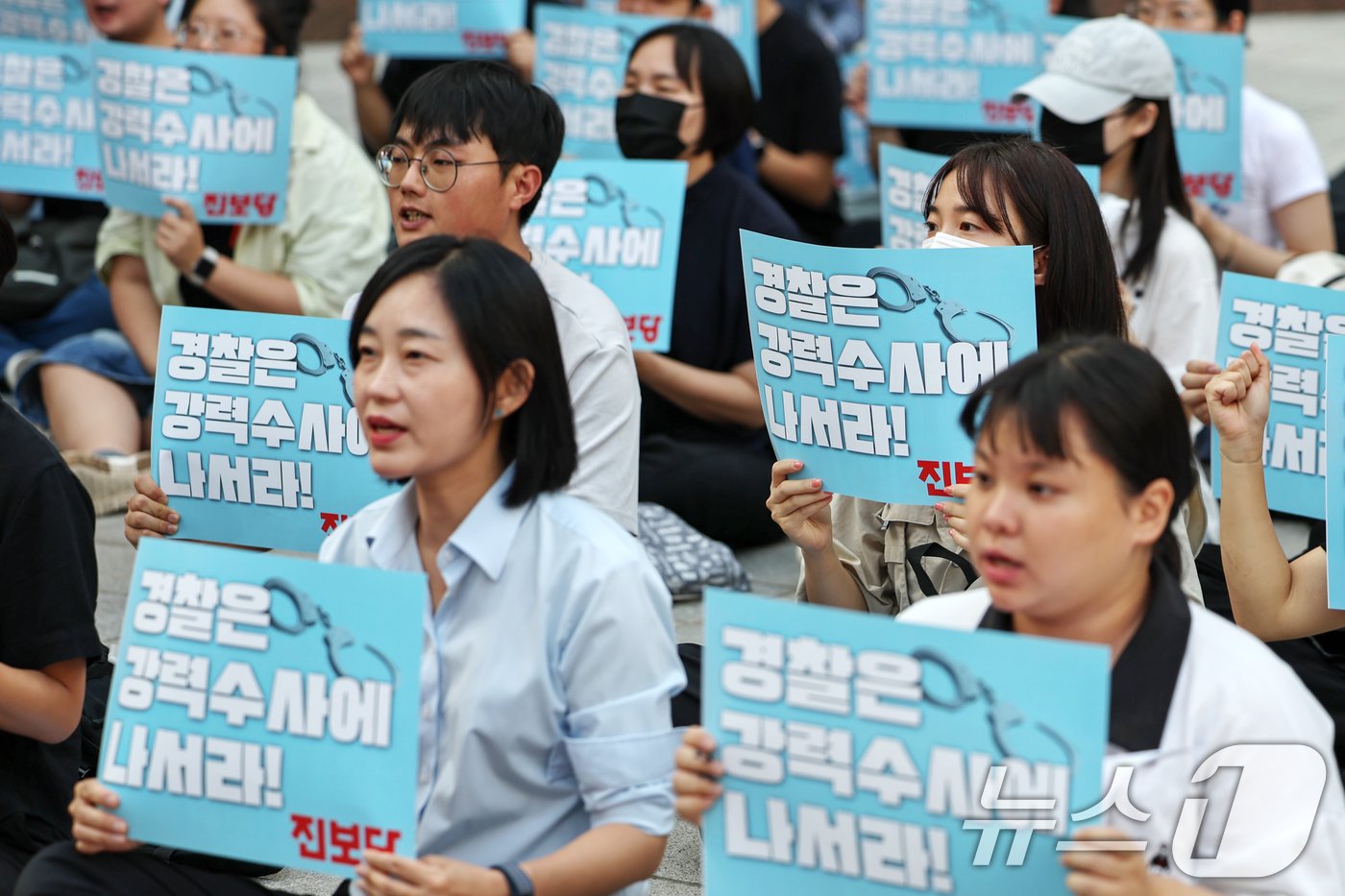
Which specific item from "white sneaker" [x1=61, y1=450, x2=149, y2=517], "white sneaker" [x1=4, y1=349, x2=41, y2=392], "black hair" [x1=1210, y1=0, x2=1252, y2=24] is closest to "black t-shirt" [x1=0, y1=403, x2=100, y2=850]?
"white sneaker" [x1=61, y1=450, x2=149, y2=517]

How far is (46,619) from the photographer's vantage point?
292 cm

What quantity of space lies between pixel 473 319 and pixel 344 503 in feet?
3.49

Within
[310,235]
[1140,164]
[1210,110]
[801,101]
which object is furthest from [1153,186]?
[310,235]

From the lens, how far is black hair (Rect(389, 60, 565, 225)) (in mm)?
3812

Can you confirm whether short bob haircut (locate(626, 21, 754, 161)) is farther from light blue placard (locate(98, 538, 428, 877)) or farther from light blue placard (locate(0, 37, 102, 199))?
light blue placard (locate(98, 538, 428, 877))

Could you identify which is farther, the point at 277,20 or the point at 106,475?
the point at 277,20

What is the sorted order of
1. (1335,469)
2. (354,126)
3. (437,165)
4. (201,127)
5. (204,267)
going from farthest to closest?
1. (354,126)
2. (204,267)
3. (201,127)
4. (437,165)
5. (1335,469)

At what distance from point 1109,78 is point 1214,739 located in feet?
10.2

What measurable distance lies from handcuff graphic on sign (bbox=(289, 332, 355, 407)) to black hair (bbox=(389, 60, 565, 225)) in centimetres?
57

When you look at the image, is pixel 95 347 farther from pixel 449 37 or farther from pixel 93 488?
pixel 449 37

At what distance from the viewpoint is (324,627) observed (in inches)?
95.3

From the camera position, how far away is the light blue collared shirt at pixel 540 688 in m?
2.49

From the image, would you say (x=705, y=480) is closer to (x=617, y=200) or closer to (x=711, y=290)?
(x=711, y=290)

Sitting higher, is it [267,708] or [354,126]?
[267,708]
